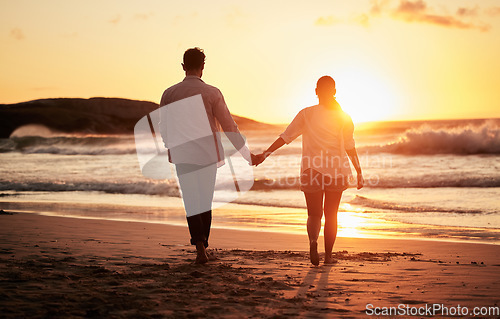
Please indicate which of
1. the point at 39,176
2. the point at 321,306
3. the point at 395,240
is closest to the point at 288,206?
the point at 395,240

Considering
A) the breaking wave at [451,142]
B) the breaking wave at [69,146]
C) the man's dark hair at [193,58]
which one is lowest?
the man's dark hair at [193,58]

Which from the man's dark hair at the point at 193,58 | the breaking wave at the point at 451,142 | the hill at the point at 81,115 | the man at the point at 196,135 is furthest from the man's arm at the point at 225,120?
the hill at the point at 81,115

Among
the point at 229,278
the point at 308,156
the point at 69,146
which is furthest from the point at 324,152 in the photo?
the point at 69,146

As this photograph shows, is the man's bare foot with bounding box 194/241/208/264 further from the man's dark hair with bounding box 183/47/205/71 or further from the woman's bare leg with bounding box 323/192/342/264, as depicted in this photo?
the man's dark hair with bounding box 183/47/205/71

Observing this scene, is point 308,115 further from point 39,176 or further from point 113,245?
point 39,176

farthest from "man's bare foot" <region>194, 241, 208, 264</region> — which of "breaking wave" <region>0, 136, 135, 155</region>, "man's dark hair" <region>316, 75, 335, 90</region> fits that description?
"breaking wave" <region>0, 136, 135, 155</region>

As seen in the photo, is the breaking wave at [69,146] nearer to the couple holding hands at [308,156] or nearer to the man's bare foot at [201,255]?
the couple holding hands at [308,156]

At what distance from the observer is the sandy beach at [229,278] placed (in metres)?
3.45

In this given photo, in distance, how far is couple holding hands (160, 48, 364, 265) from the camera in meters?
5.02

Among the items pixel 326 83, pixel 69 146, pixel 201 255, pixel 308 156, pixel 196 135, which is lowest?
pixel 201 255

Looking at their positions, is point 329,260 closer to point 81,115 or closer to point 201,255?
point 201,255

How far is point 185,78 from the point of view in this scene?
16.7 feet

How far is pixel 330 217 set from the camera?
539 centimetres

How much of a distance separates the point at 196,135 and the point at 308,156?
1110mm
